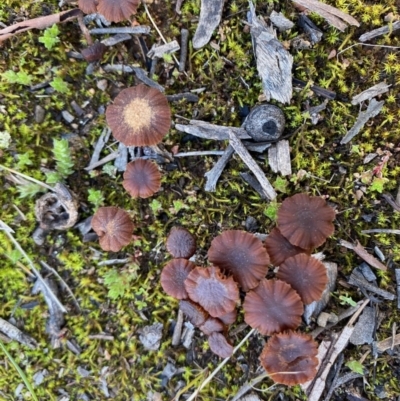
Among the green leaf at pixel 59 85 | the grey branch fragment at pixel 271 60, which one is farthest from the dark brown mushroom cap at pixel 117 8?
the grey branch fragment at pixel 271 60

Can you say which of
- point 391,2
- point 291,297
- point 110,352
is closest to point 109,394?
point 110,352

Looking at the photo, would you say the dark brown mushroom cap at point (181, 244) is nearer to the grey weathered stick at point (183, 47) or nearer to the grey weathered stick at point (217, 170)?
the grey weathered stick at point (217, 170)

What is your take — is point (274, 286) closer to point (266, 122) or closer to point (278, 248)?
point (278, 248)

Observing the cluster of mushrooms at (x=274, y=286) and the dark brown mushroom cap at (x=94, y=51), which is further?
the dark brown mushroom cap at (x=94, y=51)

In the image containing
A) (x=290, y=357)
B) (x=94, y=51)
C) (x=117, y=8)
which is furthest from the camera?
(x=94, y=51)

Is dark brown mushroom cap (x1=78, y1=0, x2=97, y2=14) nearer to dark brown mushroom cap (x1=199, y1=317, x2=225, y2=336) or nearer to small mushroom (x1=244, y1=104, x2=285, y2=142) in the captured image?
small mushroom (x1=244, y1=104, x2=285, y2=142)

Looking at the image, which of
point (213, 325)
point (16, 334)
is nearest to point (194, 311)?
point (213, 325)

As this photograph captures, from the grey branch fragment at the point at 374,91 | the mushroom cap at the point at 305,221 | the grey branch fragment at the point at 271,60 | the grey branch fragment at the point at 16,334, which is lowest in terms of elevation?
the grey branch fragment at the point at 16,334
